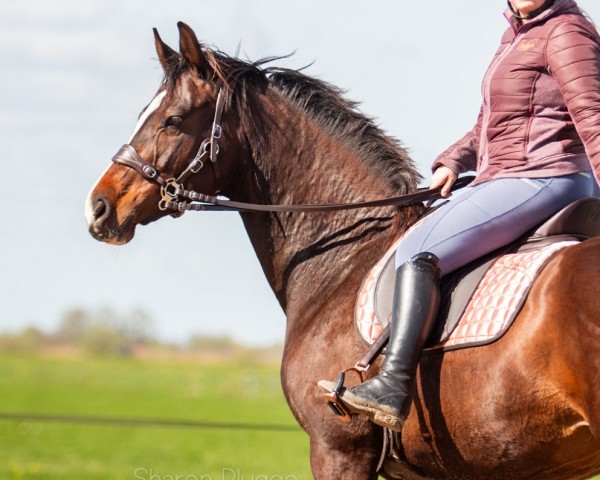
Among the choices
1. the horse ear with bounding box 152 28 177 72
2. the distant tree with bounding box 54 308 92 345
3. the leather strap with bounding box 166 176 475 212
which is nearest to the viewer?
the leather strap with bounding box 166 176 475 212

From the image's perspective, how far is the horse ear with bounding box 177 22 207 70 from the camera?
5016mm

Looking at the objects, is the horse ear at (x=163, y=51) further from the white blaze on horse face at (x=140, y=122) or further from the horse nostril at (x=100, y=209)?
the horse nostril at (x=100, y=209)

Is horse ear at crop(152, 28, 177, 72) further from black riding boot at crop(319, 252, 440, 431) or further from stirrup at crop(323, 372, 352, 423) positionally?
stirrup at crop(323, 372, 352, 423)

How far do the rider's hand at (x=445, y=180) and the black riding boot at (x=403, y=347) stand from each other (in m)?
0.73

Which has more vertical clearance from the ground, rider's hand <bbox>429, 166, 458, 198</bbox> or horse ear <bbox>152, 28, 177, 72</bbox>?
horse ear <bbox>152, 28, 177, 72</bbox>

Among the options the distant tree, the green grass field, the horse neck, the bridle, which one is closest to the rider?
the horse neck

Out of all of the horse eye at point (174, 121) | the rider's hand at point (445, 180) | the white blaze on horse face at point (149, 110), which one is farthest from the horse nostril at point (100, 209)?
the rider's hand at point (445, 180)

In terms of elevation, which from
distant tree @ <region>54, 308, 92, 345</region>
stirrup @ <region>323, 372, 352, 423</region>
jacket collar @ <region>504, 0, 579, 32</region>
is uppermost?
jacket collar @ <region>504, 0, 579, 32</region>

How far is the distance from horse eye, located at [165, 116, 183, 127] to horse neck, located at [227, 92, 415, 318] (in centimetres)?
46

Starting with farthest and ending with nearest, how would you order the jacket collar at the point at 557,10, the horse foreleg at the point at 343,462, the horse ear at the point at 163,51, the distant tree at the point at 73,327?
1. the distant tree at the point at 73,327
2. the horse ear at the point at 163,51
3. the horse foreleg at the point at 343,462
4. the jacket collar at the point at 557,10

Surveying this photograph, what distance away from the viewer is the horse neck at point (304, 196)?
5.15 metres

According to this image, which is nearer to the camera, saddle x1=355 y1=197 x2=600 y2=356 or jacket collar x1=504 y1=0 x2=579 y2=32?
saddle x1=355 y1=197 x2=600 y2=356

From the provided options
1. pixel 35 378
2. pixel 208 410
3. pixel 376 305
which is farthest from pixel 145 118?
pixel 35 378

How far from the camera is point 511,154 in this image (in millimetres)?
4391
